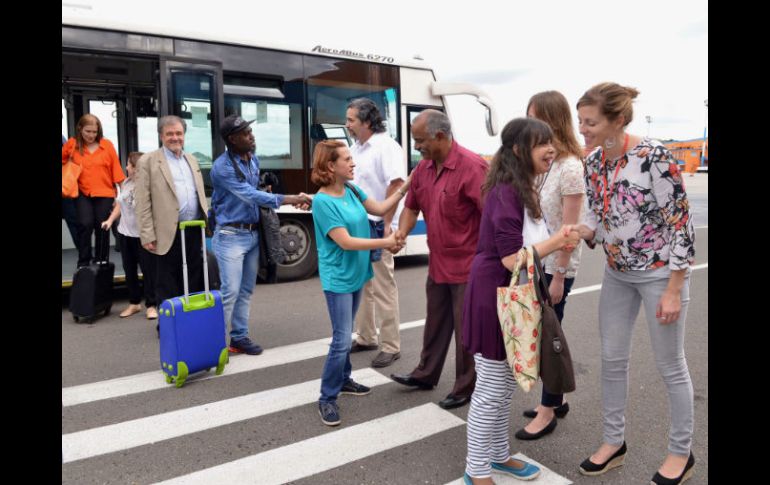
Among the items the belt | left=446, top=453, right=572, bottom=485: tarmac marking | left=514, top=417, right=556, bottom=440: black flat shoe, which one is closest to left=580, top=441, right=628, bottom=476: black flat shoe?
left=446, top=453, right=572, bottom=485: tarmac marking

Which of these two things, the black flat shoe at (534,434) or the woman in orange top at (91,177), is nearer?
the black flat shoe at (534,434)

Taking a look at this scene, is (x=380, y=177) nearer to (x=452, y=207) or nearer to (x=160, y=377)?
(x=452, y=207)

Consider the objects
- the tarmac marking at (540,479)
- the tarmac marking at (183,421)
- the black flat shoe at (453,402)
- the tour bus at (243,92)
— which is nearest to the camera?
the tarmac marking at (540,479)

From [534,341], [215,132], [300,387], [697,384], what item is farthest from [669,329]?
[215,132]

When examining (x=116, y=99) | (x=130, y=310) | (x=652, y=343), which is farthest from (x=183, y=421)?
(x=116, y=99)

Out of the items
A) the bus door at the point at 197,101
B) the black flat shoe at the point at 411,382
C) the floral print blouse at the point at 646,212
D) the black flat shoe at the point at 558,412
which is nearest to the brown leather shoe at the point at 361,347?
the black flat shoe at the point at 411,382

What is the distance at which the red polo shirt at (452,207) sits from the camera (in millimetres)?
3447

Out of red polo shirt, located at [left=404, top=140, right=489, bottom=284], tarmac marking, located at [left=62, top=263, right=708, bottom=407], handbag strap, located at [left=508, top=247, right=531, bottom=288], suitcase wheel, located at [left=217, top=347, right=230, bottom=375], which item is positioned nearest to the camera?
handbag strap, located at [left=508, top=247, right=531, bottom=288]

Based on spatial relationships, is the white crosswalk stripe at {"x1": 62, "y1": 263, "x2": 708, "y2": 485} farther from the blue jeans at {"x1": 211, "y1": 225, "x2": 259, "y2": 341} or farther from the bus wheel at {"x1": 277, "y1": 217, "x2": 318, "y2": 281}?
the bus wheel at {"x1": 277, "y1": 217, "x2": 318, "y2": 281}

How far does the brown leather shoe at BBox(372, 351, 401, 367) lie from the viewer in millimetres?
4621

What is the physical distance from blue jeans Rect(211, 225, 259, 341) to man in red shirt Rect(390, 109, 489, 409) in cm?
167

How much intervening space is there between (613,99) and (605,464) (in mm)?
1770

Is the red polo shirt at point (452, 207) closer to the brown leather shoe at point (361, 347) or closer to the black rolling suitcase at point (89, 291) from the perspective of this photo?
the brown leather shoe at point (361, 347)

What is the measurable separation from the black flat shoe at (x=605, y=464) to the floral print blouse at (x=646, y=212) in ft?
3.13
